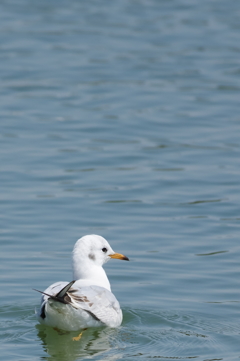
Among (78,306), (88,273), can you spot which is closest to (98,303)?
(78,306)

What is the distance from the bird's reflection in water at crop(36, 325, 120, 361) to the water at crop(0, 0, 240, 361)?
0.02 meters

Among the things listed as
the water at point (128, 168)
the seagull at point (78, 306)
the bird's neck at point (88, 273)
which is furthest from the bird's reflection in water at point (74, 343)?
the bird's neck at point (88, 273)

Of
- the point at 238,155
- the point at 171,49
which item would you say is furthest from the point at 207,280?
the point at 171,49

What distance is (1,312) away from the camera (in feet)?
30.9

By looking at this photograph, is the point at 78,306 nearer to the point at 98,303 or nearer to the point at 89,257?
the point at 98,303

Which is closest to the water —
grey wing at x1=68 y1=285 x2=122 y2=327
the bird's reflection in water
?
the bird's reflection in water

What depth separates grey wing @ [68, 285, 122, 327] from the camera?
27.8 feet

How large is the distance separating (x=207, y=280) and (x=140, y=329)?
6.38ft

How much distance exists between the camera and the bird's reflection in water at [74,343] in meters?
8.45

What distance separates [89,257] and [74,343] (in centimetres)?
129

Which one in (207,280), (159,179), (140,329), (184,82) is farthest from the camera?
(184,82)

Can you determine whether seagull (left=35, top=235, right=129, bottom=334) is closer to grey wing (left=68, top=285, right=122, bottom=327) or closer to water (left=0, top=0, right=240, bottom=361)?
grey wing (left=68, top=285, right=122, bottom=327)

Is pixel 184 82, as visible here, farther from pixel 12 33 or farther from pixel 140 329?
pixel 140 329

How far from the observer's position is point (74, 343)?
28.7ft
